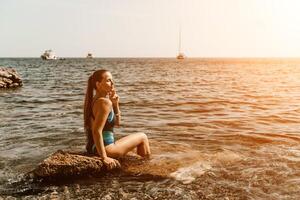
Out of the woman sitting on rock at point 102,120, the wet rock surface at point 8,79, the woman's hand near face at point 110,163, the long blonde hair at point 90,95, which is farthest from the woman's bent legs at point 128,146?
the wet rock surface at point 8,79

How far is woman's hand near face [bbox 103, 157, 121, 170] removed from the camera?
627cm

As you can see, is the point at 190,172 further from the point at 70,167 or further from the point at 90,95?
the point at 90,95

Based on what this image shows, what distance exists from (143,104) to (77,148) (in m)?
9.51

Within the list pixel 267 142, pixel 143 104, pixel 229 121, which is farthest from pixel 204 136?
pixel 143 104

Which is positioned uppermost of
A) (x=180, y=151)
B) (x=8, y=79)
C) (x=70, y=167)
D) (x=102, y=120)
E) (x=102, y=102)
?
(x=102, y=102)

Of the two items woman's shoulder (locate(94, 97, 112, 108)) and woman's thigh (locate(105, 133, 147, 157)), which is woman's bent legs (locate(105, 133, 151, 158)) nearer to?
woman's thigh (locate(105, 133, 147, 157))

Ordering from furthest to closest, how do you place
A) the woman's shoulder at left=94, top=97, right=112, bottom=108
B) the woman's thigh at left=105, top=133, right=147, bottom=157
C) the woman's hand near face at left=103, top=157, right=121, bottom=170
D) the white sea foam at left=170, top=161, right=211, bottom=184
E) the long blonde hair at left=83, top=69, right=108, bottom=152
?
1. the woman's thigh at left=105, top=133, right=147, bottom=157
2. the woman's hand near face at left=103, top=157, right=121, bottom=170
3. the white sea foam at left=170, top=161, right=211, bottom=184
4. the long blonde hair at left=83, top=69, right=108, bottom=152
5. the woman's shoulder at left=94, top=97, right=112, bottom=108

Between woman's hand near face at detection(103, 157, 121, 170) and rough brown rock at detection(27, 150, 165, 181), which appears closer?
rough brown rock at detection(27, 150, 165, 181)

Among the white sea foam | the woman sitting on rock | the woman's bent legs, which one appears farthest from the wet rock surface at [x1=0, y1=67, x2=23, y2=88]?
the white sea foam

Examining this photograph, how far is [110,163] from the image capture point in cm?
634

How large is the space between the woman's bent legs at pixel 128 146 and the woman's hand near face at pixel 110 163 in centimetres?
19

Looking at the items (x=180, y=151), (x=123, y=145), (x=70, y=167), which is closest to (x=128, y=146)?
(x=123, y=145)

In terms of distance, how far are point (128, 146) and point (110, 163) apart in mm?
659

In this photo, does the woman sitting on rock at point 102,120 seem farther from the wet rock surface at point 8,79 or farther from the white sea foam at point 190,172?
the wet rock surface at point 8,79
